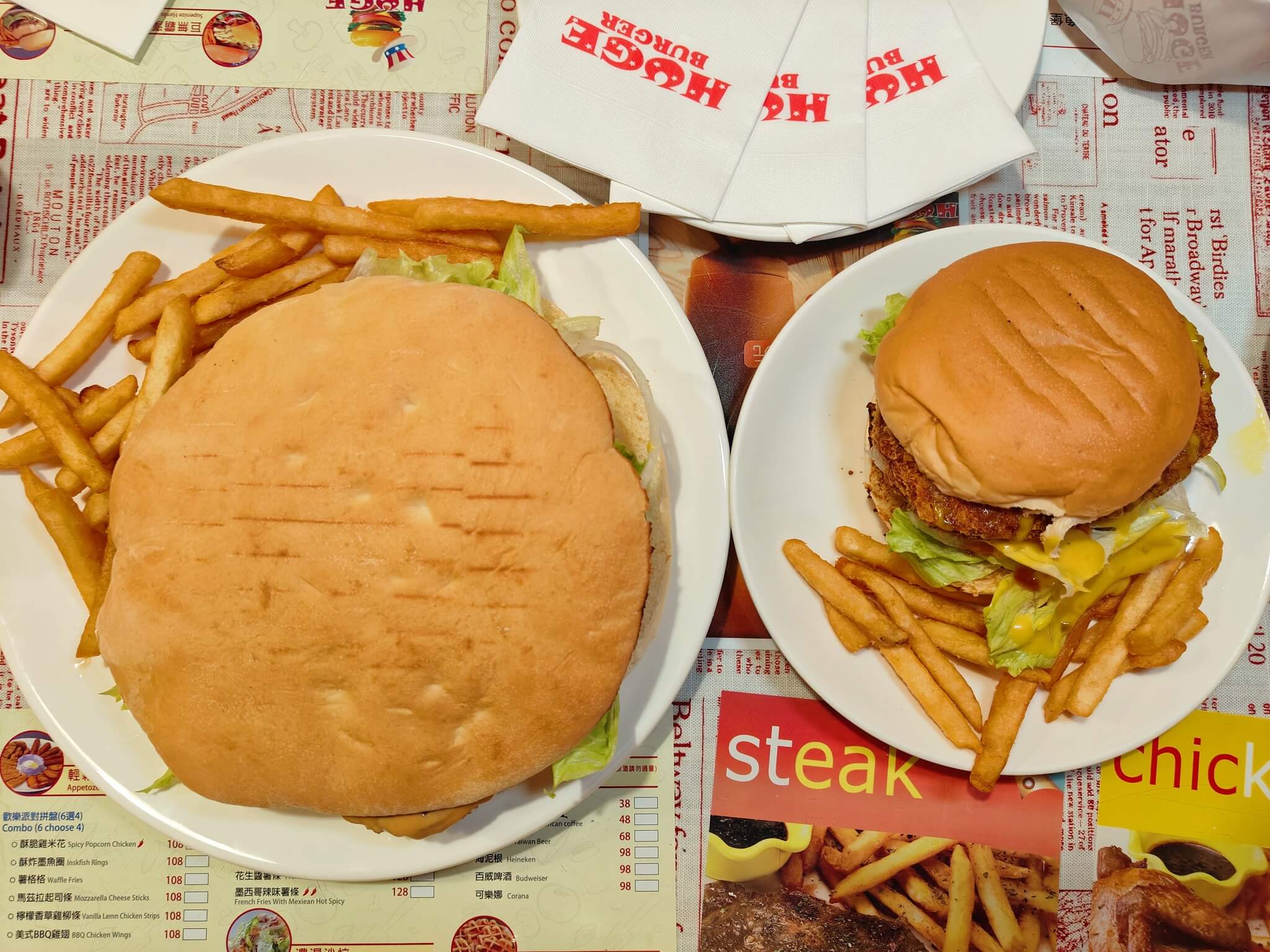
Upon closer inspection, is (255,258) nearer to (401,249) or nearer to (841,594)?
(401,249)

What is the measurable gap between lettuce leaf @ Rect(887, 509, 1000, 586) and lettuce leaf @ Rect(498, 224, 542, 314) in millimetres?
830

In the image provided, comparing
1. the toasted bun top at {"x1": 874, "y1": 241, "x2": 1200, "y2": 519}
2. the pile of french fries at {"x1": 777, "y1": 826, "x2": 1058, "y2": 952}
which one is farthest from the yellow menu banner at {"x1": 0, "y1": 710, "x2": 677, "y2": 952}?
the toasted bun top at {"x1": 874, "y1": 241, "x2": 1200, "y2": 519}

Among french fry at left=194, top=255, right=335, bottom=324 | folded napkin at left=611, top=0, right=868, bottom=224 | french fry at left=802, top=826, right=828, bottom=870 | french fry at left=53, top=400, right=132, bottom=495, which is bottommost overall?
french fry at left=802, top=826, right=828, bottom=870

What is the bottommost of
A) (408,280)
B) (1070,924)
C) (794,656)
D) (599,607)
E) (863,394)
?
(1070,924)

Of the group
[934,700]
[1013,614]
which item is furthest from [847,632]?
[1013,614]

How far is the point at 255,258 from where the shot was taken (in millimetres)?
1628

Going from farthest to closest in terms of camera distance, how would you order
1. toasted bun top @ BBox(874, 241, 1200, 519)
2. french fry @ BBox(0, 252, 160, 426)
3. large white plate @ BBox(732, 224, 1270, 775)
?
large white plate @ BBox(732, 224, 1270, 775), french fry @ BBox(0, 252, 160, 426), toasted bun top @ BBox(874, 241, 1200, 519)

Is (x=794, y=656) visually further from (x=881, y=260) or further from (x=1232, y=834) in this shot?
(x=1232, y=834)

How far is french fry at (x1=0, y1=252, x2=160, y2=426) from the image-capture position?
5.53 ft

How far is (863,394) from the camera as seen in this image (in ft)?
6.28

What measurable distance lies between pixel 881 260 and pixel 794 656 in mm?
859

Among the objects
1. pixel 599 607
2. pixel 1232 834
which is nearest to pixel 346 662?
pixel 599 607

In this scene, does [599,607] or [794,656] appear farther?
[794,656]

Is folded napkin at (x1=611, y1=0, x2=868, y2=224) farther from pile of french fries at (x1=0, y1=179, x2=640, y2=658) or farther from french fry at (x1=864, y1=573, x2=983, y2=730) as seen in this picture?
french fry at (x1=864, y1=573, x2=983, y2=730)
